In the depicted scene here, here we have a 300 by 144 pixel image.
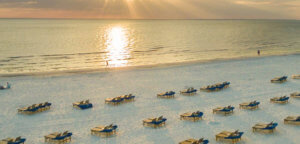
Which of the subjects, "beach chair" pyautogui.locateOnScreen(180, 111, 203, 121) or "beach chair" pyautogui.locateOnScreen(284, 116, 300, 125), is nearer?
"beach chair" pyautogui.locateOnScreen(284, 116, 300, 125)

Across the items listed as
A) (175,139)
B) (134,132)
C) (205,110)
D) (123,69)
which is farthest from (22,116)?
(123,69)

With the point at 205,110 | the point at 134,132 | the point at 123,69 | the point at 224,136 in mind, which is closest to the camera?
the point at 224,136

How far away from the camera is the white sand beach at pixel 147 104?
58.1 feet

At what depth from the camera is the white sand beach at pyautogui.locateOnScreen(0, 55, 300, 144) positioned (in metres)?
17.7

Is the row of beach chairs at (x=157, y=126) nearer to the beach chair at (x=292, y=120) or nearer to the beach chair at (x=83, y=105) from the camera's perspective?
the beach chair at (x=292, y=120)

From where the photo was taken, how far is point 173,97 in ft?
83.1

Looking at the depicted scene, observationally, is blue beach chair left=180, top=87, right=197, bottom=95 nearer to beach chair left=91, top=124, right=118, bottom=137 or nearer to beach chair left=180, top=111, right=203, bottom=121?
beach chair left=180, top=111, right=203, bottom=121

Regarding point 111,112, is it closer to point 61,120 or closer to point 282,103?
point 61,120

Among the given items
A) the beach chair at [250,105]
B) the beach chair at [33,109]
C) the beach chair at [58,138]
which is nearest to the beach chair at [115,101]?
the beach chair at [33,109]

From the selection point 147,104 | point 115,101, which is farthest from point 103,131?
point 147,104

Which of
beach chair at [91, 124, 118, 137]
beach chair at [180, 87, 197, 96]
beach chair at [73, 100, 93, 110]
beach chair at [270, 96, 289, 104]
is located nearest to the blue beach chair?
beach chair at [180, 87, 197, 96]

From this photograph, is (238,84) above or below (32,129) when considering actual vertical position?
above

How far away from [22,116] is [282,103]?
2011 cm

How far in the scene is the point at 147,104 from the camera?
23.7 metres
